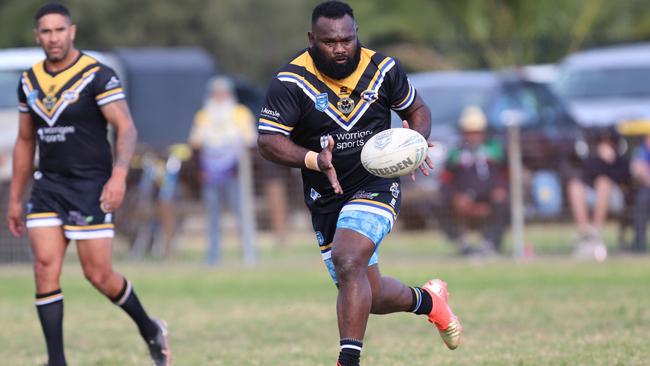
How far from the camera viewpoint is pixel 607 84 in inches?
835

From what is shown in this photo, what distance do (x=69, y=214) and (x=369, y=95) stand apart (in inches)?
89.4

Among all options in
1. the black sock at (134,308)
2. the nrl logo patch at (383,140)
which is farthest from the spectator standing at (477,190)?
the nrl logo patch at (383,140)

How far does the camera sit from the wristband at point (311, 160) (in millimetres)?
7158

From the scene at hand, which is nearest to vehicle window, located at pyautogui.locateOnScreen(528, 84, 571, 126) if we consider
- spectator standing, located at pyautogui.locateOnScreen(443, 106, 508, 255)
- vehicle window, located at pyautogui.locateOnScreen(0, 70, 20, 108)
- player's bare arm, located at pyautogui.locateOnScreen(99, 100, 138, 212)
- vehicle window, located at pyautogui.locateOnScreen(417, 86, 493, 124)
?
vehicle window, located at pyautogui.locateOnScreen(417, 86, 493, 124)

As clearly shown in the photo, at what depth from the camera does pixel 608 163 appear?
53.9 feet

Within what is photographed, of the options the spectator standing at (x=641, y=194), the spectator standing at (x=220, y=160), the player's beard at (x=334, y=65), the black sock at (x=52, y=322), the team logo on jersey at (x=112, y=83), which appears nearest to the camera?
the player's beard at (x=334, y=65)

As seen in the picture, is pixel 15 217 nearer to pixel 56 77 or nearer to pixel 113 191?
pixel 113 191

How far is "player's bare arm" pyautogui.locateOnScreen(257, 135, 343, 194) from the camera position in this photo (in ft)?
23.2

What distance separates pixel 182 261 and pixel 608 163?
5.81 metres

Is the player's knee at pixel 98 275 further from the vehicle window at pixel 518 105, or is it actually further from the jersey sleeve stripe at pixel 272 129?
the vehicle window at pixel 518 105

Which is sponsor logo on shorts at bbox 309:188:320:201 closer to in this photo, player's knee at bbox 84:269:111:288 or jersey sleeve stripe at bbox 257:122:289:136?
jersey sleeve stripe at bbox 257:122:289:136

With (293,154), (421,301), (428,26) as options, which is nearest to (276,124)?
(293,154)

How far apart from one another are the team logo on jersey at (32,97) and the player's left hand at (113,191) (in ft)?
2.33

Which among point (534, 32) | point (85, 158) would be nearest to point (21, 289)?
point (85, 158)
